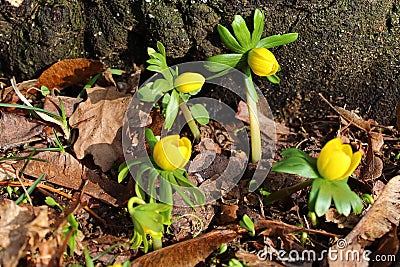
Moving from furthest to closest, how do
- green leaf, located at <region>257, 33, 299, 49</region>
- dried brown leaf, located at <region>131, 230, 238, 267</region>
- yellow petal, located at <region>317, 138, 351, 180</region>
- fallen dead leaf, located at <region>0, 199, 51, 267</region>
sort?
green leaf, located at <region>257, 33, 299, 49</region> → dried brown leaf, located at <region>131, 230, 238, 267</region> → yellow petal, located at <region>317, 138, 351, 180</region> → fallen dead leaf, located at <region>0, 199, 51, 267</region>

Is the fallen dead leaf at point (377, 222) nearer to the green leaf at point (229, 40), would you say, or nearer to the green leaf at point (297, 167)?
the green leaf at point (297, 167)

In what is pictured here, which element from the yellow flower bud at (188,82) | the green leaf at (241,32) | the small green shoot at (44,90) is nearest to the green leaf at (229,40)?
the green leaf at (241,32)

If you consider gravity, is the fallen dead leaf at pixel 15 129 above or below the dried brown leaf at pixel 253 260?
above

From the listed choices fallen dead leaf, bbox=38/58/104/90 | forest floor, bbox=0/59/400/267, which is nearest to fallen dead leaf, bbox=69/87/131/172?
forest floor, bbox=0/59/400/267

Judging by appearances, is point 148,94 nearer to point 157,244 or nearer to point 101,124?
point 101,124

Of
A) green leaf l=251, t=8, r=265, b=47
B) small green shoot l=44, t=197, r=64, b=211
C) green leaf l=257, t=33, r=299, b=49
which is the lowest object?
small green shoot l=44, t=197, r=64, b=211
